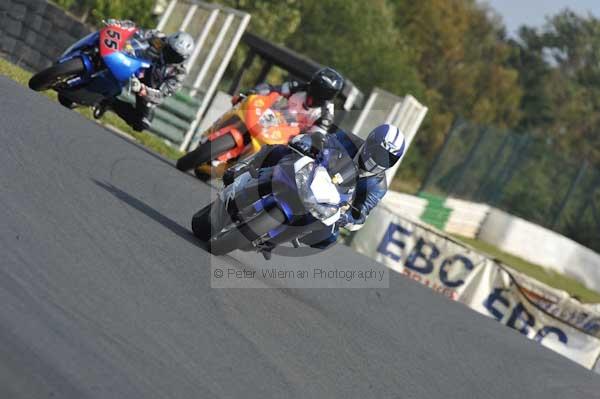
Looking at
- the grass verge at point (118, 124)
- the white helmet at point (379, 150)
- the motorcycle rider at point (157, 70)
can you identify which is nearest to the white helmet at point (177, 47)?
the motorcycle rider at point (157, 70)

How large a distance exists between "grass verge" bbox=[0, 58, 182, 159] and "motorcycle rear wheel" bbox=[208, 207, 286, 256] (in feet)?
21.5

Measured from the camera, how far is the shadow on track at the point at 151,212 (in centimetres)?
884

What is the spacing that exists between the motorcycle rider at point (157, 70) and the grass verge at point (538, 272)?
45.4ft

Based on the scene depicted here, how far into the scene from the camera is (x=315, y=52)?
42.3 meters

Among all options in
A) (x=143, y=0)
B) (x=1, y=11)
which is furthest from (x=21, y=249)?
(x=143, y=0)

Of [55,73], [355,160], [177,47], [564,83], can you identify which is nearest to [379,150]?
[355,160]

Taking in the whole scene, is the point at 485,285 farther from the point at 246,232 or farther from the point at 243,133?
the point at 246,232

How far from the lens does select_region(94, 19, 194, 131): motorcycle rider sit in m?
12.9

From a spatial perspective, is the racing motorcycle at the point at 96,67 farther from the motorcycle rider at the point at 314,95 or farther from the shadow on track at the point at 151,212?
the shadow on track at the point at 151,212

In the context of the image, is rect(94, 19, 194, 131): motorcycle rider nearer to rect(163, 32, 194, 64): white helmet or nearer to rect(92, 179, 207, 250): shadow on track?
Result: rect(163, 32, 194, 64): white helmet

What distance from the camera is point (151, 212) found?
919 cm

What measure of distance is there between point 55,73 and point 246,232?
16.2 ft

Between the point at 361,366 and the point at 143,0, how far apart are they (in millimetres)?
18254

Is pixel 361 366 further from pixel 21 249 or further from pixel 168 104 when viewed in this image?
pixel 168 104
